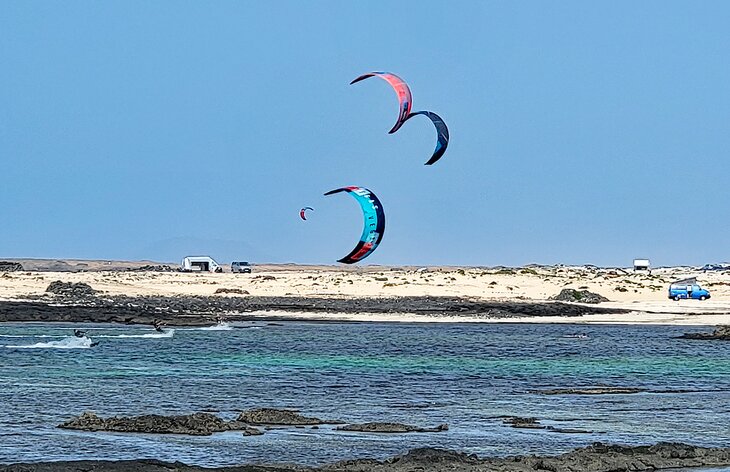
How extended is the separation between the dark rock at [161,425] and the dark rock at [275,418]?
462 mm

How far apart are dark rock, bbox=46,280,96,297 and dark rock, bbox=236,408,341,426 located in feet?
153

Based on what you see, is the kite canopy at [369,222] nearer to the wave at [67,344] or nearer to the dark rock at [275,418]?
the dark rock at [275,418]

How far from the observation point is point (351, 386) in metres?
29.5

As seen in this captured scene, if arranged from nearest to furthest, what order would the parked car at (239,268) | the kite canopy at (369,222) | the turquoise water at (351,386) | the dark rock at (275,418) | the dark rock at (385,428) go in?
the turquoise water at (351,386) → the dark rock at (385,428) → the dark rock at (275,418) → the kite canopy at (369,222) → the parked car at (239,268)

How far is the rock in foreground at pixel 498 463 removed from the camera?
15.5m

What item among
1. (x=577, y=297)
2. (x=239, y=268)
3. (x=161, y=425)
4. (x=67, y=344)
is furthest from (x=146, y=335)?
(x=239, y=268)

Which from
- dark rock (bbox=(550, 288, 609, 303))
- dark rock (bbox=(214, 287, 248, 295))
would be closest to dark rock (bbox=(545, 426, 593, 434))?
dark rock (bbox=(550, 288, 609, 303))

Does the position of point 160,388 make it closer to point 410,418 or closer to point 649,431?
point 410,418

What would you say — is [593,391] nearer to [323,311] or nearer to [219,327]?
[219,327]

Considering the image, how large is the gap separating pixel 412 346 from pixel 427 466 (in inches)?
1101

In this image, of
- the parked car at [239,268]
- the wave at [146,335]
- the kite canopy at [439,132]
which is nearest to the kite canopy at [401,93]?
the kite canopy at [439,132]

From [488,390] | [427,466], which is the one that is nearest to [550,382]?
[488,390]

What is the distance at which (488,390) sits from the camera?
29234 millimetres

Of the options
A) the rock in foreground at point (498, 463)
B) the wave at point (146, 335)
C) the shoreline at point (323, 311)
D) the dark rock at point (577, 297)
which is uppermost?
the dark rock at point (577, 297)
